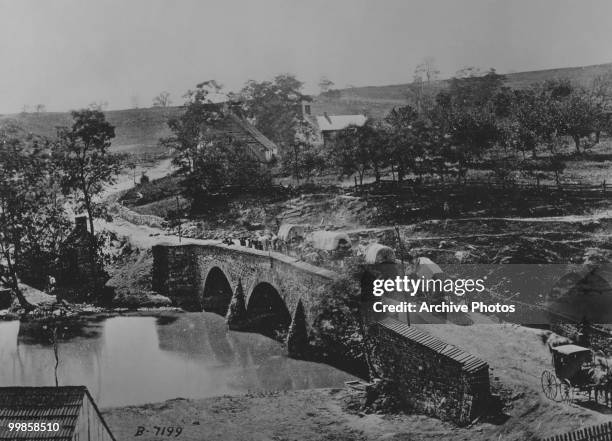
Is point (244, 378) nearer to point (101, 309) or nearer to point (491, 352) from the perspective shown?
point (491, 352)

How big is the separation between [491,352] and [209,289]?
1807cm

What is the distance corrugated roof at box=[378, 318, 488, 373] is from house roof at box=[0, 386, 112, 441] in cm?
824

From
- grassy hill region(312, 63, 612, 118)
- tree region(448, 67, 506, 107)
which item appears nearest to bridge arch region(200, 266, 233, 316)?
tree region(448, 67, 506, 107)

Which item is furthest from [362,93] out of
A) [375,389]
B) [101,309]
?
[375,389]

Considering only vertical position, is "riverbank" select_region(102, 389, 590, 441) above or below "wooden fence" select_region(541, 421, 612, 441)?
below

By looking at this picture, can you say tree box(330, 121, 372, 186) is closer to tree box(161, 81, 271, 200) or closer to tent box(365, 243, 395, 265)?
tree box(161, 81, 271, 200)

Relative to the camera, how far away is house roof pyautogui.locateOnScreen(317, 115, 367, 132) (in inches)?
1620

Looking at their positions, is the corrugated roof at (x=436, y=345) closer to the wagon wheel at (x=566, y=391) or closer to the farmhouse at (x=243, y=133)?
the wagon wheel at (x=566, y=391)

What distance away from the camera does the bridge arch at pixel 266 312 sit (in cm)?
2669

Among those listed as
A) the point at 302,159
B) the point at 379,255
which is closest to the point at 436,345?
the point at 379,255

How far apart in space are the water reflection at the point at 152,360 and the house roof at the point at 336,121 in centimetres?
1685

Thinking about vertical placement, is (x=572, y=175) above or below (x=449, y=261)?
above

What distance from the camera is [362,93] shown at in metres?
56.9

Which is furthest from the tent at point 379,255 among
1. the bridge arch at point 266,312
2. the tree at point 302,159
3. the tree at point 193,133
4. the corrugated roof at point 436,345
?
the tree at point 193,133
